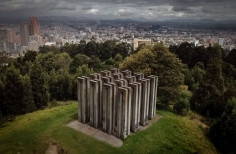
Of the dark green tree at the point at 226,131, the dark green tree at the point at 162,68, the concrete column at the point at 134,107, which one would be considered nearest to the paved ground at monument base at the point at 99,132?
the concrete column at the point at 134,107

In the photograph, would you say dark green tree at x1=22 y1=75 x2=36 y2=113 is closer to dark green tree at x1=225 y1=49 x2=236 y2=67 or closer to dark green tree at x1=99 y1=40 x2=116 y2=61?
dark green tree at x1=99 y1=40 x2=116 y2=61

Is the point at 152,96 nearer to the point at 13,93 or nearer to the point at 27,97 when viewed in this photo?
the point at 27,97

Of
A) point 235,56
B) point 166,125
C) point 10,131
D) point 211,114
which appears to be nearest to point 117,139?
point 166,125

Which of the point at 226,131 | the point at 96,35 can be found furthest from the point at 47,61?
the point at 96,35

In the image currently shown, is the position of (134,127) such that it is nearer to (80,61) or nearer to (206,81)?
(206,81)

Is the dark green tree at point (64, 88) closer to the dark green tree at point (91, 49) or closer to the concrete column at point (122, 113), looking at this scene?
the concrete column at point (122, 113)

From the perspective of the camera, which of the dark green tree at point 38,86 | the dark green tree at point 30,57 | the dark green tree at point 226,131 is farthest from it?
the dark green tree at point 30,57
